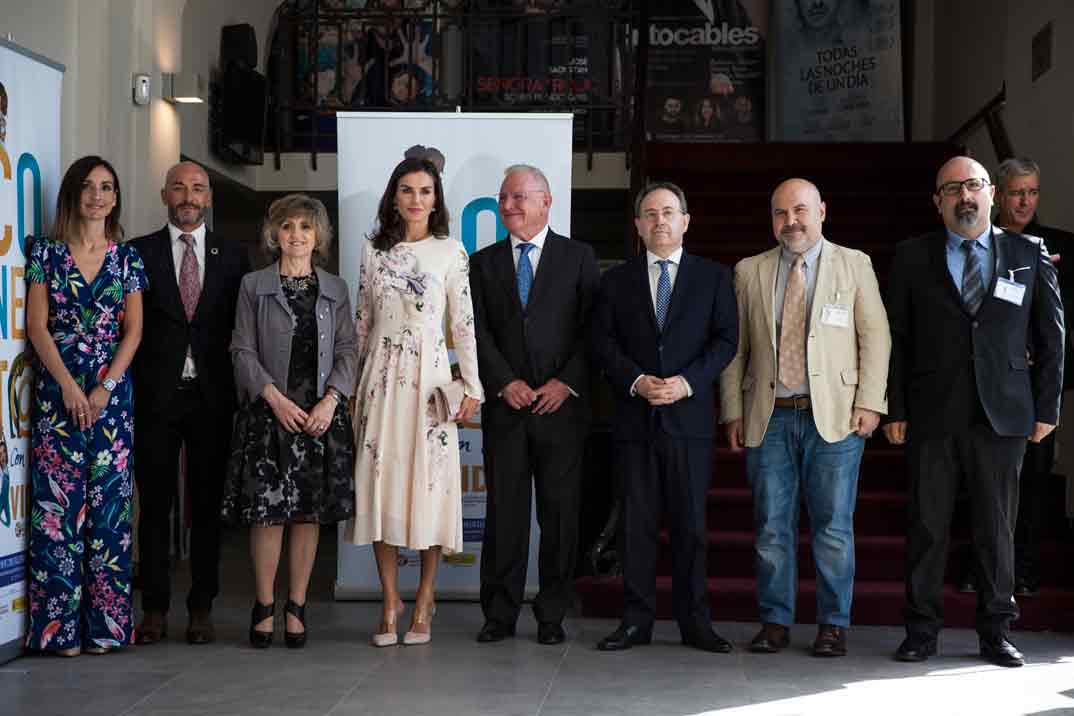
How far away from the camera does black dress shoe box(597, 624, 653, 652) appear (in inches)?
186

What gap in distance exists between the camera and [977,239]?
15.2 ft

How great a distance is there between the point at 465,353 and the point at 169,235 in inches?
47.1

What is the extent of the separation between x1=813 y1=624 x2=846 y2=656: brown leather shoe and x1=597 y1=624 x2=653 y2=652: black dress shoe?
0.61 metres

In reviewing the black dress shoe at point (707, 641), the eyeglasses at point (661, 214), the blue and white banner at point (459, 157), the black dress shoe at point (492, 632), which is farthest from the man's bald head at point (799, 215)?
the black dress shoe at point (492, 632)

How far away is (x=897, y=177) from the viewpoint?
9.17m

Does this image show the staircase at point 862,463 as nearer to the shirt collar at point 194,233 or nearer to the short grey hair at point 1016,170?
the short grey hair at point 1016,170

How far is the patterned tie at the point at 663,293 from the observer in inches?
187

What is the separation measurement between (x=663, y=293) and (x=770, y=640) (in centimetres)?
132

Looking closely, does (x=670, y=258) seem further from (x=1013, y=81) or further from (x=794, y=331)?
(x=1013, y=81)

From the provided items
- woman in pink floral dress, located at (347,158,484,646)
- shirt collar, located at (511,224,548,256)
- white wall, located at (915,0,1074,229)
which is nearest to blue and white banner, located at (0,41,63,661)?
woman in pink floral dress, located at (347,158,484,646)

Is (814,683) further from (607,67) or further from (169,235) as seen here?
(607,67)

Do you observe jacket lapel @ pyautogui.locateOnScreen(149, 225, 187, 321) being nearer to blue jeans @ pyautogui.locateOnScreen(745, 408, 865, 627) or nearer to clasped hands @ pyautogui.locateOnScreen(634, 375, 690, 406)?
clasped hands @ pyautogui.locateOnScreen(634, 375, 690, 406)

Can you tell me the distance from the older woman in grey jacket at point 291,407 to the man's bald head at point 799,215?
1.62 meters

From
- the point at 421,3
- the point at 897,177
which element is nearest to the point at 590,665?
the point at 897,177
